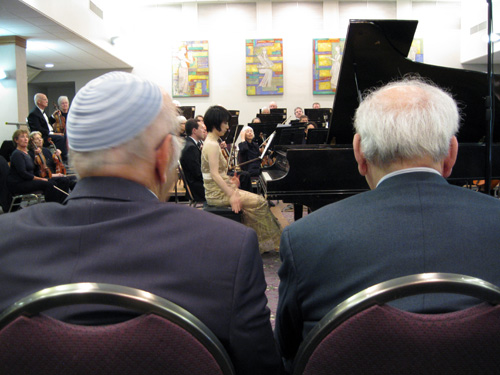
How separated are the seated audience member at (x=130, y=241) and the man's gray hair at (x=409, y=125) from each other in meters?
0.49

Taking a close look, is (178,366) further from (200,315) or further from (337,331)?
(337,331)

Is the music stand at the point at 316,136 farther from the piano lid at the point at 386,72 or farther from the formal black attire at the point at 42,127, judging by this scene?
the formal black attire at the point at 42,127

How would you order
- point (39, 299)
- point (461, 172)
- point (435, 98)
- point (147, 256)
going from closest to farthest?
point (39, 299) → point (147, 256) → point (435, 98) → point (461, 172)

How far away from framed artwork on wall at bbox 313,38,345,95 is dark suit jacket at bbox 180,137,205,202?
8.08 m

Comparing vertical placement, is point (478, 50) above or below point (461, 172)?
above

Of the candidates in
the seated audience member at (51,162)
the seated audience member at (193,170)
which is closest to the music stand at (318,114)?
the seated audience member at (193,170)

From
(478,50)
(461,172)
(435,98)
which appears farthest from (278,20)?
(435,98)

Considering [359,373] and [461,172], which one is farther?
[461,172]

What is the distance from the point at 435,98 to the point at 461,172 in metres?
2.23

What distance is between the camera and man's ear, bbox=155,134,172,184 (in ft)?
2.84

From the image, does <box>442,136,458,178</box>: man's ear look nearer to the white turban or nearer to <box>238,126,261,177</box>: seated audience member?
the white turban

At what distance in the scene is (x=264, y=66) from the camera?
11.7m

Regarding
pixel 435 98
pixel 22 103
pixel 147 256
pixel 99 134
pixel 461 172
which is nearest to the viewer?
pixel 147 256

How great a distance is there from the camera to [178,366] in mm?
583
